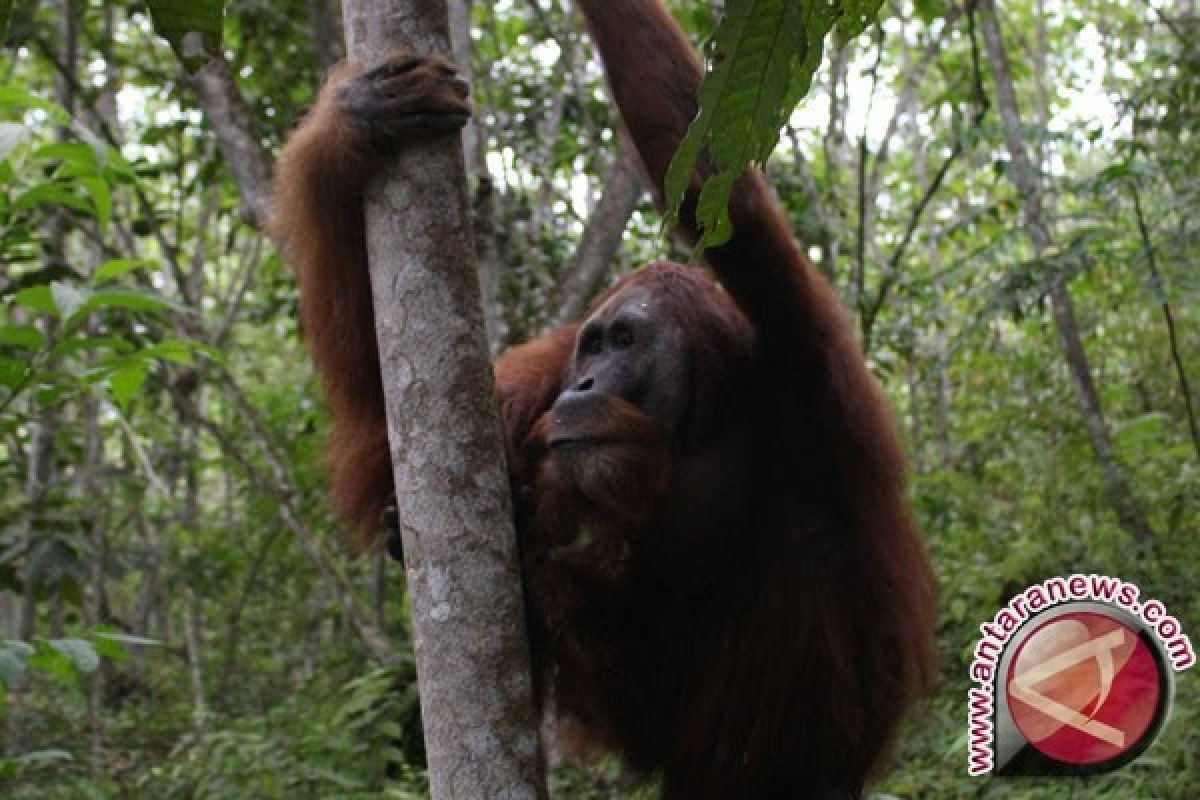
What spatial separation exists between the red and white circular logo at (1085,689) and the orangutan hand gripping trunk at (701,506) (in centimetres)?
57

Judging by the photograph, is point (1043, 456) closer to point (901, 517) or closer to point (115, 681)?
point (901, 517)

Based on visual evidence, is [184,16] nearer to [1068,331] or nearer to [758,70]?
[758,70]

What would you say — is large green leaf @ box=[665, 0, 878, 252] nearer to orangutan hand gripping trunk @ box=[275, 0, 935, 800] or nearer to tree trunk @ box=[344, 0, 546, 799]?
tree trunk @ box=[344, 0, 546, 799]

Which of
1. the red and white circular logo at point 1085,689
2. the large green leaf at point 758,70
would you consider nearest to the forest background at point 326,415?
the red and white circular logo at point 1085,689

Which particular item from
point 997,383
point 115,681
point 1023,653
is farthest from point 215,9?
point 115,681

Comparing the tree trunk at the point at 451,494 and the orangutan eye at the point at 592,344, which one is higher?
the orangutan eye at the point at 592,344

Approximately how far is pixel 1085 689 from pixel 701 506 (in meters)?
1.41

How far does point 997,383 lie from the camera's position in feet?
24.5

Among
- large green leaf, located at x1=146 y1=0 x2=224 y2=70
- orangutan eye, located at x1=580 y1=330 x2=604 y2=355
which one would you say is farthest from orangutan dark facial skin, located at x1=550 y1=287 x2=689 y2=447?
large green leaf, located at x1=146 y1=0 x2=224 y2=70

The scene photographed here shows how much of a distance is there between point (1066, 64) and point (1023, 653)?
10.4 m

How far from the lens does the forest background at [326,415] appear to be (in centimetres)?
402

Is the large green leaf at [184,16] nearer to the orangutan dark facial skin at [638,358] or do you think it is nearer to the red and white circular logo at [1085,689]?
the orangutan dark facial skin at [638,358]

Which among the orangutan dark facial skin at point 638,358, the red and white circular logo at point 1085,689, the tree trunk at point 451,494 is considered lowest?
the red and white circular logo at point 1085,689

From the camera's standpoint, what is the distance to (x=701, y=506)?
2695 millimetres
